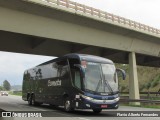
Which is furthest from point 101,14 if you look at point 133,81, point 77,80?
point 77,80

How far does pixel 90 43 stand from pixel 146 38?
9078 millimetres

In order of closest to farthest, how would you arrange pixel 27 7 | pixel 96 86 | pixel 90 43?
pixel 96 86 < pixel 27 7 < pixel 90 43

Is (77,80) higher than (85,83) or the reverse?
higher

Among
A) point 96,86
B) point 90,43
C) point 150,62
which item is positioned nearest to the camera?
point 96,86

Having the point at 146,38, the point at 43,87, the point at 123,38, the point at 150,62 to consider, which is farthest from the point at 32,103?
the point at 150,62

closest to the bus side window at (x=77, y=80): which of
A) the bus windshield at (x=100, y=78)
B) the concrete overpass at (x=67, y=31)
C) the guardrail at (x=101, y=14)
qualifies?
the bus windshield at (x=100, y=78)

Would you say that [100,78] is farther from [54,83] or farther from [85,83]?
[54,83]

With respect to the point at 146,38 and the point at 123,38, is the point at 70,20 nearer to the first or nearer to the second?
the point at 123,38

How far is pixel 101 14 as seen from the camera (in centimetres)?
2856

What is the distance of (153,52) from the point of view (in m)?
36.6

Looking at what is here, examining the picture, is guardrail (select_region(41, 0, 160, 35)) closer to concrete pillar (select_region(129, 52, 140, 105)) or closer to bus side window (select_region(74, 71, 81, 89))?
concrete pillar (select_region(129, 52, 140, 105))

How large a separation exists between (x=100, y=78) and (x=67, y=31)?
10.3m

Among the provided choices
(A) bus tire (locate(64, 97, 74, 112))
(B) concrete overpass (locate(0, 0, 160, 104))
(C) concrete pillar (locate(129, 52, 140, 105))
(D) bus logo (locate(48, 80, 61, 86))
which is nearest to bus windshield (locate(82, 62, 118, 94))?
(A) bus tire (locate(64, 97, 74, 112))

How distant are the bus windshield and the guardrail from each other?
863 centimetres
